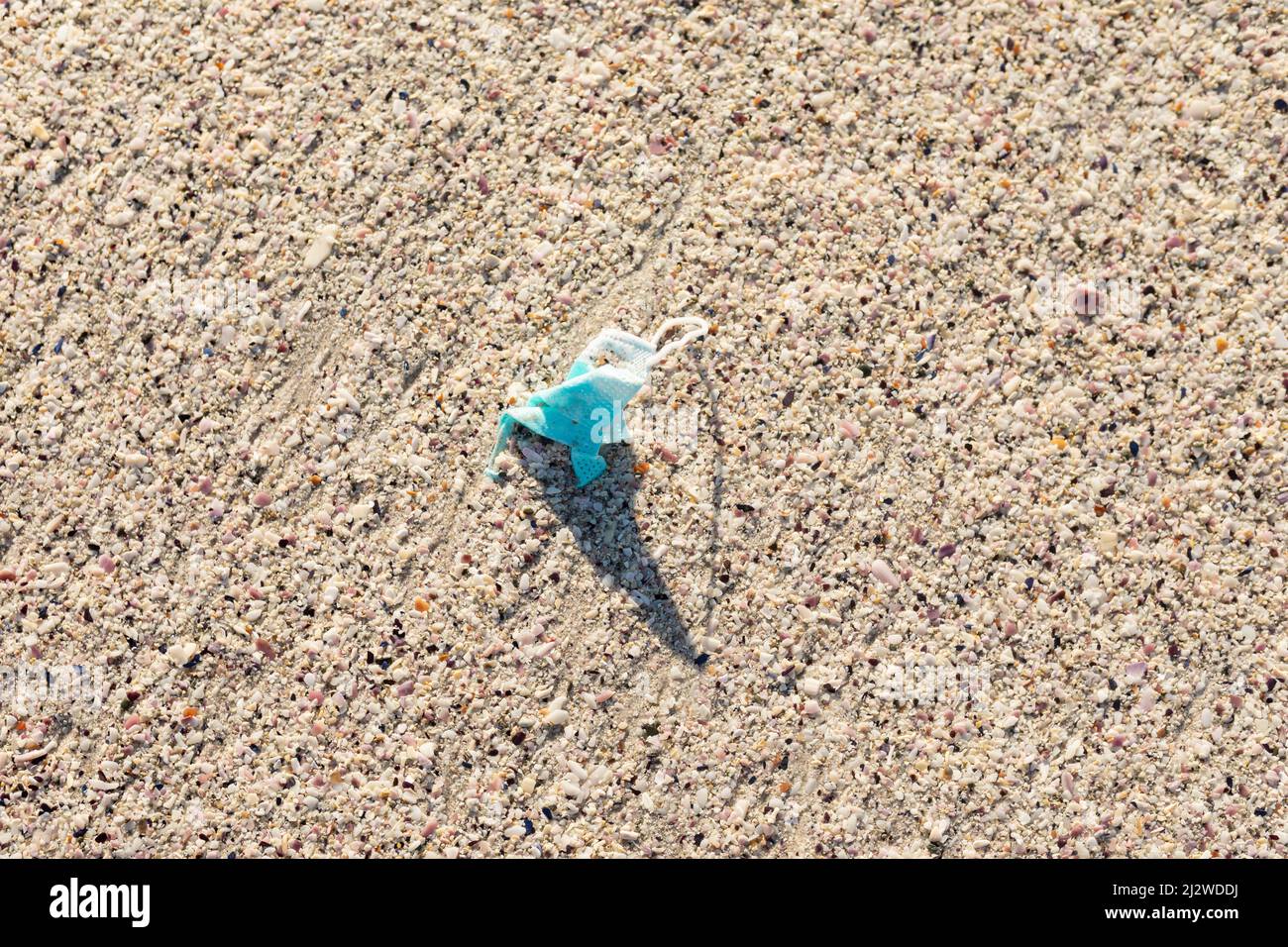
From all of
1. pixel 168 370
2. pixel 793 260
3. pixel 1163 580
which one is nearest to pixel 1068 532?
pixel 1163 580

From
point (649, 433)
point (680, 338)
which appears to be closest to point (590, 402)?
point (649, 433)

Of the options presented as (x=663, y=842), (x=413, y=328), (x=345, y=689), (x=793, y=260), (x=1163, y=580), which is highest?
(x=793, y=260)

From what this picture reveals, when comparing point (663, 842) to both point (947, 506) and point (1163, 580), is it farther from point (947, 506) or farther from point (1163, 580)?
point (1163, 580)

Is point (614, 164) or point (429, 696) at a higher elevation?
point (614, 164)

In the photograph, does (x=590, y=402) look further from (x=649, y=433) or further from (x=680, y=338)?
(x=680, y=338)

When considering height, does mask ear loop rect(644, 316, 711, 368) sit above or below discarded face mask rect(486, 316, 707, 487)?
above

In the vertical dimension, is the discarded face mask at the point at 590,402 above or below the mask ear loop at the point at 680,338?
below
